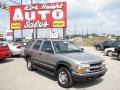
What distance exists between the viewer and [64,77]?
8.04m

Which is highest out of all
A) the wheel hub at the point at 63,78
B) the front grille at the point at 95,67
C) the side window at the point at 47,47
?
the side window at the point at 47,47

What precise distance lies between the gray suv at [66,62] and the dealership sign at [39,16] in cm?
1505

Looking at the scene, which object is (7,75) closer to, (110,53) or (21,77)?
(21,77)

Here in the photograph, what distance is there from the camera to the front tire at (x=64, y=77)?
25.2 feet

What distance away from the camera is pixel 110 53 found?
2034cm

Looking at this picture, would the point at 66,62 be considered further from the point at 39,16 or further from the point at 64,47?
the point at 39,16

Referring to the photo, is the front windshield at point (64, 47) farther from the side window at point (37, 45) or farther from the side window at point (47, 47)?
the side window at point (37, 45)

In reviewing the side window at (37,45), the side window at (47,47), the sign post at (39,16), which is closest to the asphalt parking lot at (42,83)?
the side window at (47,47)

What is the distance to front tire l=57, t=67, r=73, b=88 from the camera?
770 cm

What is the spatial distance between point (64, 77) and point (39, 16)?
1889 centimetres

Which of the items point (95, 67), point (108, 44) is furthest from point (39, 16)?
point (95, 67)

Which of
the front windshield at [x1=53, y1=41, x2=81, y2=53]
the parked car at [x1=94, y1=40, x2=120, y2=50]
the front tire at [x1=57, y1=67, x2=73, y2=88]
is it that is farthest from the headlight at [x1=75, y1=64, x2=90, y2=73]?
the parked car at [x1=94, y1=40, x2=120, y2=50]

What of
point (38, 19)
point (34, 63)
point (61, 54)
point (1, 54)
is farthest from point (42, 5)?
point (61, 54)

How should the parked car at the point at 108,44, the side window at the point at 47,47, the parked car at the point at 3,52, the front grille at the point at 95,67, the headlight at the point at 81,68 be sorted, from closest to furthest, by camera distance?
the headlight at the point at 81,68 → the front grille at the point at 95,67 → the side window at the point at 47,47 → the parked car at the point at 3,52 → the parked car at the point at 108,44
